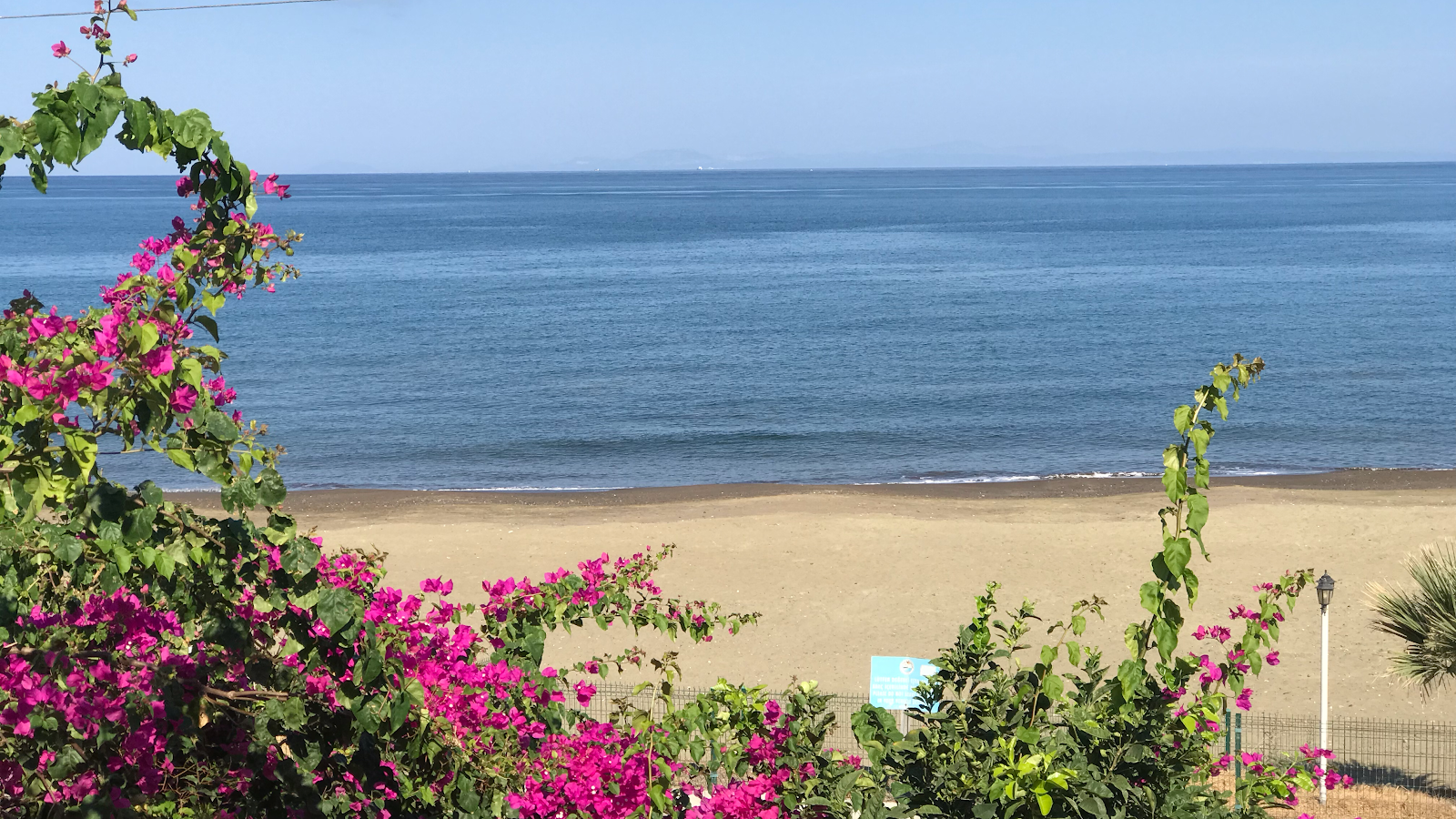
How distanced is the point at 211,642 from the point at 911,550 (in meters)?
20.3

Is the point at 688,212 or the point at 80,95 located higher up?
the point at 688,212

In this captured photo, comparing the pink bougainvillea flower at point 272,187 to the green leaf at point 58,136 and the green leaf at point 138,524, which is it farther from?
Result: the green leaf at point 138,524

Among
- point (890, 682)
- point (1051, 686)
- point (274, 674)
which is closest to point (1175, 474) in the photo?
point (1051, 686)

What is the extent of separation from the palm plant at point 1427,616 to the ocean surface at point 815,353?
898 inches

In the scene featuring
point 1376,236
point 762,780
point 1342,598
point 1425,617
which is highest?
point 1376,236

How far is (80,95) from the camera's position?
2943mm

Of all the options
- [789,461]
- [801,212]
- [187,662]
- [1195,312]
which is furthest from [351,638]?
[801,212]

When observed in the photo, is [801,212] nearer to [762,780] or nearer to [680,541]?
[680,541]

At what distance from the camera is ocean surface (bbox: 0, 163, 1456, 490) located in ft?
120

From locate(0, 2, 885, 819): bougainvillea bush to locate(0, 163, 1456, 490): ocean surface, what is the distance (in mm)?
29171

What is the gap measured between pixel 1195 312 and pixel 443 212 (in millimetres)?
118080

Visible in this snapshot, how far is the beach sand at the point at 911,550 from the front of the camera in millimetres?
16688

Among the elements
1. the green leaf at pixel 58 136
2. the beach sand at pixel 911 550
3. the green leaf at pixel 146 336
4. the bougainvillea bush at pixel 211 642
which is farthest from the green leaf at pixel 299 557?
the beach sand at pixel 911 550

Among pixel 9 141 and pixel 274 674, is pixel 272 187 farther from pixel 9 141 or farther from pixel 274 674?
pixel 274 674
